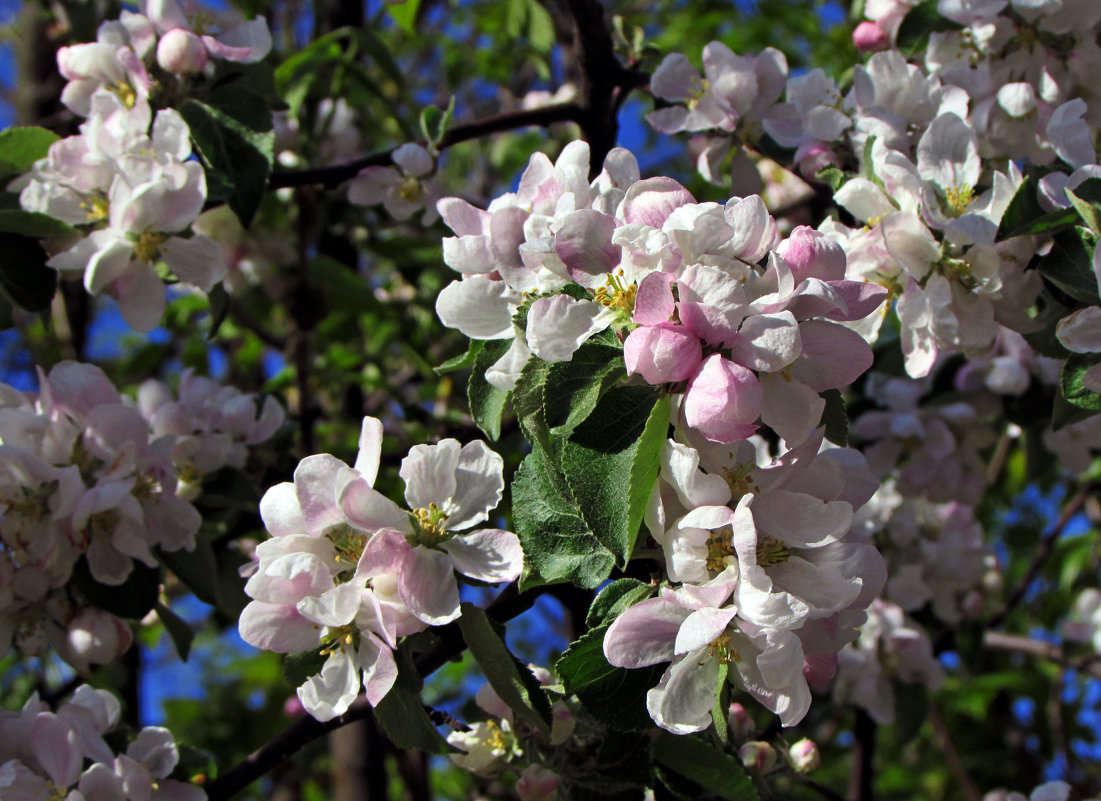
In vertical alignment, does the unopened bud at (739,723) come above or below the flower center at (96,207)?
below

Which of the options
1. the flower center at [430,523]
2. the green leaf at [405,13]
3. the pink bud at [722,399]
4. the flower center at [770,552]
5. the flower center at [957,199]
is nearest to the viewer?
the pink bud at [722,399]

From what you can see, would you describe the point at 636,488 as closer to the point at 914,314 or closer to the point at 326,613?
the point at 326,613

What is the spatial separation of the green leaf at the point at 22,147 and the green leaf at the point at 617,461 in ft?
3.67

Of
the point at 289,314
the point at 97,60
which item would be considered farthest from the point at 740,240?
the point at 289,314

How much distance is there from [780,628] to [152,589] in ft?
3.34

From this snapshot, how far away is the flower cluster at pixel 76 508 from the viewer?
1354 mm

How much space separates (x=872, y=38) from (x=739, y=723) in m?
1.19

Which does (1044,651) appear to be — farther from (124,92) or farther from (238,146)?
(124,92)

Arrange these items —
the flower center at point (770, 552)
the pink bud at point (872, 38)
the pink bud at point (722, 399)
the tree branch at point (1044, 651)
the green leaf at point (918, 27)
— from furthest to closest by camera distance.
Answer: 1. the tree branch at point (1044, 651)
2. the pink bud at point (872, 38)
3. the green leaf at point (918, 27)
4. the flower center at point (770, 552)
5. the pink bud at point (722, 399)

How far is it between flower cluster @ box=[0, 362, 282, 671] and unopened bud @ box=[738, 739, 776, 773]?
843 mm

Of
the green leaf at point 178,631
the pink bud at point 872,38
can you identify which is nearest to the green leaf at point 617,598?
the green leaf at point 178,631

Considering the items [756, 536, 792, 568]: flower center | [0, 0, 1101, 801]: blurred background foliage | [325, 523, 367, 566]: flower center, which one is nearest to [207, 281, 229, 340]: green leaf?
[0, 0, 1101, 801]: blurred background foliage

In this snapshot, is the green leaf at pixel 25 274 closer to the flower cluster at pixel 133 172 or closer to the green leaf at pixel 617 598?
the flower cluster at pixel 133 172

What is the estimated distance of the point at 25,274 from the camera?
150cm
